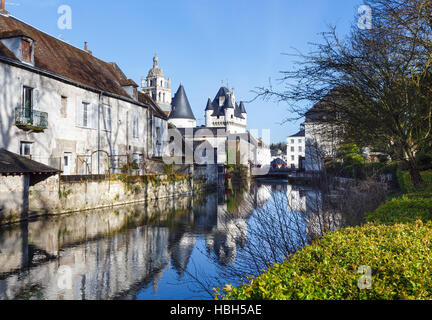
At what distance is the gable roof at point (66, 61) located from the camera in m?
19.5

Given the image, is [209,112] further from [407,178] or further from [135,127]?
[407,178]

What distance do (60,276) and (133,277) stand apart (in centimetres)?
153

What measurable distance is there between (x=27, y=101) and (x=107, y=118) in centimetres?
693

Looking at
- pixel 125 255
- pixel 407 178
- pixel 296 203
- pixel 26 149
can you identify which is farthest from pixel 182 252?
pixel 407 178

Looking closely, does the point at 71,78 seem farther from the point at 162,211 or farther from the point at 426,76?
the point at 426,76

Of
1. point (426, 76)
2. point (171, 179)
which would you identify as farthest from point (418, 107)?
point (171, 179)

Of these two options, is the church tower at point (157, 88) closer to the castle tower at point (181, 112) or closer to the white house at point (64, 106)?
the castle tower at point (181, 112)

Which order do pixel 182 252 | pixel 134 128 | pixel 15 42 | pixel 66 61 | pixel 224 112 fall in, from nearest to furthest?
pixel 182 252 < pixel 15 42 < pixel 66 61 < pixel 134 128 < pixel 224 112

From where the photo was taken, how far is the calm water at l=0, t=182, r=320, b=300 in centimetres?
696

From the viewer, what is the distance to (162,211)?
1930 centimetres

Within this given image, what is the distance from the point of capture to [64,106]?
67.9 ft

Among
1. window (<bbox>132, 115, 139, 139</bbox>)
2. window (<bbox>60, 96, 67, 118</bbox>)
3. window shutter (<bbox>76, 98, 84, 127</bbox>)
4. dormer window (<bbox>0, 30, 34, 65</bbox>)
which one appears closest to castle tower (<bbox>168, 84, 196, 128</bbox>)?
window (<bbox>132, 115, 139, 139</bbox>)

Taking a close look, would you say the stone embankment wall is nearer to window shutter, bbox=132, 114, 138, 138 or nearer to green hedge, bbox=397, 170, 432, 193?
window shutter, bbox=132, 114, 138, 138

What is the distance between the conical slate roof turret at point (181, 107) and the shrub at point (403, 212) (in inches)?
3161
